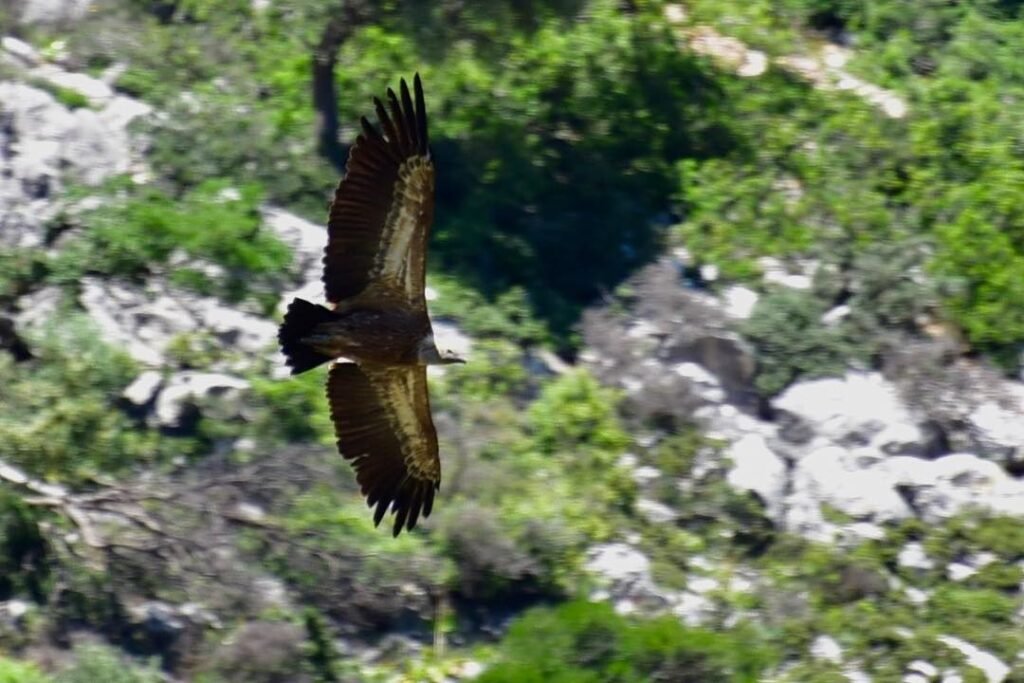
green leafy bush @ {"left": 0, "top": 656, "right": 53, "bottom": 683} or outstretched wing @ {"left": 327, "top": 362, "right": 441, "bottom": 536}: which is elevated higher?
outstretched wing @ {"left": 327, "top": 362, "right": 441, "bottom": 536}

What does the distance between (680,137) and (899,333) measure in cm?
262

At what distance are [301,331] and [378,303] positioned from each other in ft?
1.19

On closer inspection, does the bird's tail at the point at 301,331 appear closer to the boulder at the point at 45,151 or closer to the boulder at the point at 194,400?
the boulder at the point at 194,400

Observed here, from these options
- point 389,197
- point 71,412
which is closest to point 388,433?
point 389,197

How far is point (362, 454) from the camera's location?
10234mm

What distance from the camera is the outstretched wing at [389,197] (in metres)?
9.32

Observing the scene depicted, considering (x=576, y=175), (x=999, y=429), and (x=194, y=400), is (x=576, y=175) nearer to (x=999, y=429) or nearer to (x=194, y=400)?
(x=999, y=429)

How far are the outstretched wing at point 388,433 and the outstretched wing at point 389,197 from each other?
2.43 ft

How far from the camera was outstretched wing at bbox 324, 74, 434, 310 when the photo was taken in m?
9.32

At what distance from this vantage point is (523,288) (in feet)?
53.4

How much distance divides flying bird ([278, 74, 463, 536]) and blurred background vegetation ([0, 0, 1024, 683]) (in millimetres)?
2845

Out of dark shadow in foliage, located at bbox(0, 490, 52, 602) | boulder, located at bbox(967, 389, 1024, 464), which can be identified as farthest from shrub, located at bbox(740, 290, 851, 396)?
dark shadow in foliage, located at bbox(0, 490, 52, 602)

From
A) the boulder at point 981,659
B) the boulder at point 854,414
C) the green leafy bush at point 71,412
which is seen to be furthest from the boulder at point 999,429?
the green leafy bush at point 71,412

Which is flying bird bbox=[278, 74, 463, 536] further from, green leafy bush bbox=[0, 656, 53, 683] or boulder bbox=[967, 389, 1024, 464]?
boulder bbox=[967, 389, 1024, 464]
